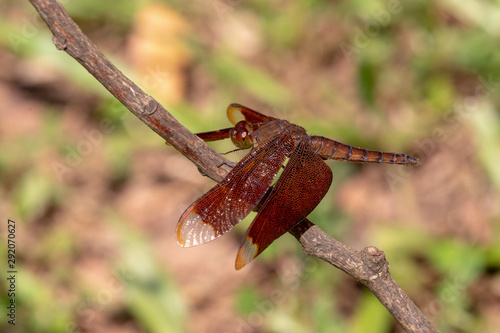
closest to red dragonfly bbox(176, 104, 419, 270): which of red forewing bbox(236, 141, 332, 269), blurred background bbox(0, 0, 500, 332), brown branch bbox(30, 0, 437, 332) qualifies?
red forewing bbox(236, 141, 332, 269)

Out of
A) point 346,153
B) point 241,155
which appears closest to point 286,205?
point 346,153

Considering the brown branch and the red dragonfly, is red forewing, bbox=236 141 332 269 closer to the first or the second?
the red dragonfly

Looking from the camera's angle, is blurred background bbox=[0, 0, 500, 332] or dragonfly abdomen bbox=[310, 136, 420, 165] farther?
blurred background bbox=[0, 0, 500, 332]

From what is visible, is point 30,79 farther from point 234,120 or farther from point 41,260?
point 234,120

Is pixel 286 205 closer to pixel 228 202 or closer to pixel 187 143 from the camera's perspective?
pixel 228 202

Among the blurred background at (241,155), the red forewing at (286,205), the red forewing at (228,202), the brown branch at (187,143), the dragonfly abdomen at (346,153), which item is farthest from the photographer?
the blurred background at (241,155)

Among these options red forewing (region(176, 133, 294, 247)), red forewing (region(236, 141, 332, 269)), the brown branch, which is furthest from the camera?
red forewing (region(176, 133, 294, 247))

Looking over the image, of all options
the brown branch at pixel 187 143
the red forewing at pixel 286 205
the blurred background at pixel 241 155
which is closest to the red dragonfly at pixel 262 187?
the red forewing at pixel 286 205

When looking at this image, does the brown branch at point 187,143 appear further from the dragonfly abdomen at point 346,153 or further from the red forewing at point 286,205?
the dragonfly abdomen at point 346,153
